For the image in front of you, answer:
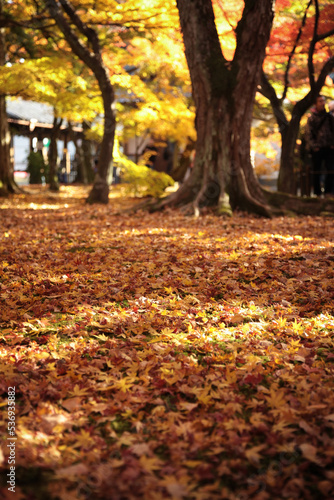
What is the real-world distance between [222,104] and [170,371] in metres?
8.16

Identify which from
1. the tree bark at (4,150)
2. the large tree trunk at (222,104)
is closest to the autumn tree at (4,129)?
the tree bark at (4,150)

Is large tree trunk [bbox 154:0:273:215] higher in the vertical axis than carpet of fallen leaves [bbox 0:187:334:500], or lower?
higher

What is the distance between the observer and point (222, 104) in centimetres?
1030

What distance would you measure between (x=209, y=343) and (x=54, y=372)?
4.24 feet

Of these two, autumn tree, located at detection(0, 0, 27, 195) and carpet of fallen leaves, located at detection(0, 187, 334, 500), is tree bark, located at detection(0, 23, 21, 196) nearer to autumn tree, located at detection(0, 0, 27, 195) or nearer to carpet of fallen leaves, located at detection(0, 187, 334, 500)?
autumn tree, located at detection(0, 0, 27, 195)

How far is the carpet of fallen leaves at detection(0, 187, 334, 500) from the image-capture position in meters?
2.31

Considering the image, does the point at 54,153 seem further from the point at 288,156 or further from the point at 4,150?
the point at 288,156

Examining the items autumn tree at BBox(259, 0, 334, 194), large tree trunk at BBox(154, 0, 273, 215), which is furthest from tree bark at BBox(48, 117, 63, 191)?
large tree trunk at BBox(154, 0, 273, 215)

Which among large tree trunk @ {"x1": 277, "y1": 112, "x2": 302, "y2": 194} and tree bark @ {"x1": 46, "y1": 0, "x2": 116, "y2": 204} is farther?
large tree trunk @ {"x1": 277, "y1": 112, "x2": 302, "y2": 194}

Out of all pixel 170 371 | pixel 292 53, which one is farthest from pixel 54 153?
pixel 170 371

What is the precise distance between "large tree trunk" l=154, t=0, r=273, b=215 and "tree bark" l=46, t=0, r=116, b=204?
4126 millimetres

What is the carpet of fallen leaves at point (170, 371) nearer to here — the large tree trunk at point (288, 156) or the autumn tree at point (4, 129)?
the large tree trunk at point (288, 156)

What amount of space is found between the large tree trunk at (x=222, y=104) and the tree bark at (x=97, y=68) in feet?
13.5

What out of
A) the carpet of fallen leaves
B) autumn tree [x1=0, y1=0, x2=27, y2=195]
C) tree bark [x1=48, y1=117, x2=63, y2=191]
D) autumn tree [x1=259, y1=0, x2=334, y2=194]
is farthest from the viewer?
tree bark [x1=48, y1=117, x2=63, y2=191]
